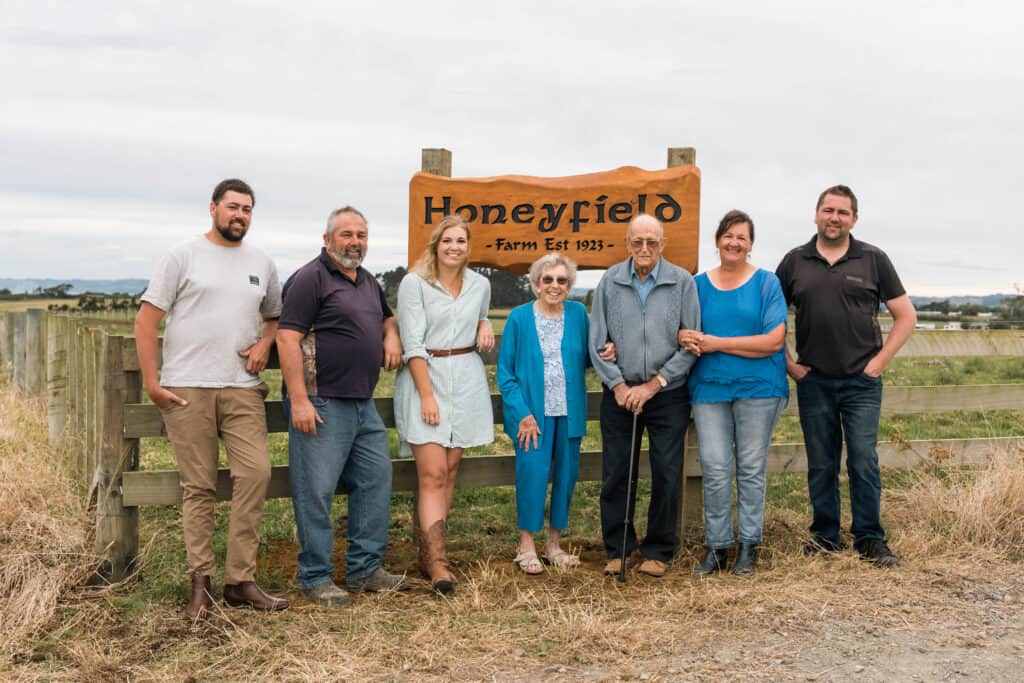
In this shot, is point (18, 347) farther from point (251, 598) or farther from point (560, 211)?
point (560, 211)

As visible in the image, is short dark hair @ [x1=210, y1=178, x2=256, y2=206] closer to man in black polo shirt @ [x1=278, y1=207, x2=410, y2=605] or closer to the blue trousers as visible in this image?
man in black polo shirt @ [x1=278, y1=207, x2=410, y2=605]

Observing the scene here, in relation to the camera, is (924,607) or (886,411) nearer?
(924,607)

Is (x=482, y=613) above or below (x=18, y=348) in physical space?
below

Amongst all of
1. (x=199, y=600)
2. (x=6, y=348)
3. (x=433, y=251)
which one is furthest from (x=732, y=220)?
(x=6, y=348)

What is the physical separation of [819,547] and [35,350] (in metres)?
8.91

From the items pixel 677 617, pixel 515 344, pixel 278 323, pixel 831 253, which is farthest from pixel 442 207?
pixel 677 617

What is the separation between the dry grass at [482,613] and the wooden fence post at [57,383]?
1891 mm

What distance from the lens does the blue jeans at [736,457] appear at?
5172mm

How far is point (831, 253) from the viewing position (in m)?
5.36

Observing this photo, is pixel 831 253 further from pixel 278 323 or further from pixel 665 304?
pixel 278 323

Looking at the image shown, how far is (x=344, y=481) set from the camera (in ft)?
17.3

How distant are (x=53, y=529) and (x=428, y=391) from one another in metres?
2.26

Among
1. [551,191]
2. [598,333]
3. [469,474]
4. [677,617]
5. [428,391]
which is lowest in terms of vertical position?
[677,617]

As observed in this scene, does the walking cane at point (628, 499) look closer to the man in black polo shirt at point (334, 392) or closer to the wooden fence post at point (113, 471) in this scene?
the man in black polo shirt at point (334, 392)
